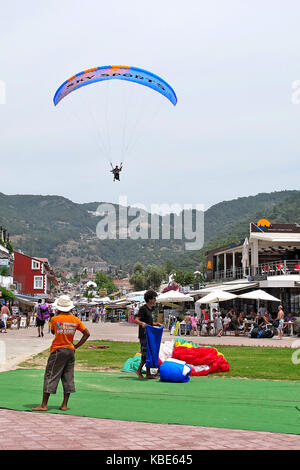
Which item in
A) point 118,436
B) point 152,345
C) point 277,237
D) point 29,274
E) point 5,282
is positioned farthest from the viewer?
point 29,274

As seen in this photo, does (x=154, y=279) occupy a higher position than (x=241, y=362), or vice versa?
(x=154, y=279)

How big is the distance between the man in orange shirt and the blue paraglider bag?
3082 millimetres

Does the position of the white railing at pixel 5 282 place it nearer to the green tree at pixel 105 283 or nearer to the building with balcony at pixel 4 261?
the building with balcony at pixel 4 261

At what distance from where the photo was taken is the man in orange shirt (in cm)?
729

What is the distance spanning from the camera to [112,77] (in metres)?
23.2

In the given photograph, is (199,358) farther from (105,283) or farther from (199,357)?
(105,283)

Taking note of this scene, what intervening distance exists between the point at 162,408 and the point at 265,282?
2609 cm

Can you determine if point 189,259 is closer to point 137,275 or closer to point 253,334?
point 137,275

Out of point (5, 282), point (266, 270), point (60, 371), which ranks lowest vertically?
point (60, 371)

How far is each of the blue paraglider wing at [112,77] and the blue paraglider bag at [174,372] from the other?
15.0 meters

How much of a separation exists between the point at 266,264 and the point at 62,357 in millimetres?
33238

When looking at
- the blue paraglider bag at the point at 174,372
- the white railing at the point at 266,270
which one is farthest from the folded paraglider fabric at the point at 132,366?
the white railing at the point at 266,270

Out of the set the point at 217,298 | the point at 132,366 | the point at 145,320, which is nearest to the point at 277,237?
the point at 217,298

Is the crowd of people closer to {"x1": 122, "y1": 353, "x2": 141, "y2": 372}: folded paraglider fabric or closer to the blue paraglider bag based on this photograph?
{"x1": 122, "y1": 353, "x2": 141, "y2": 372}: folded paraglider fabric
